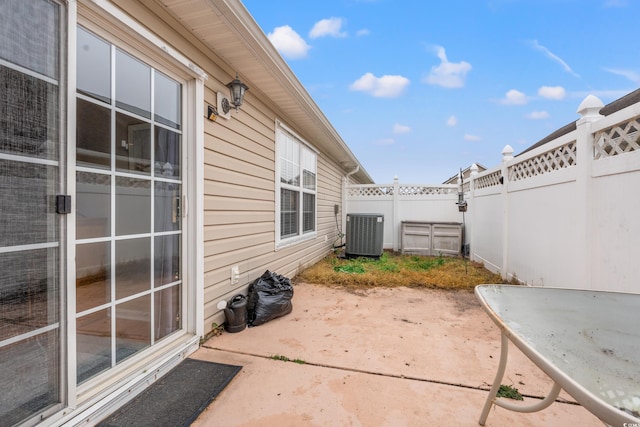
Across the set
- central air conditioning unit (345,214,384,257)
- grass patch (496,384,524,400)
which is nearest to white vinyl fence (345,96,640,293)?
grass patch (496,384,524,400)

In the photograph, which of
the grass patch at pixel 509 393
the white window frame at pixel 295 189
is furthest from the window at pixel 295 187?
the grass patch at pixel 509 393

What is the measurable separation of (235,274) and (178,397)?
1216mm

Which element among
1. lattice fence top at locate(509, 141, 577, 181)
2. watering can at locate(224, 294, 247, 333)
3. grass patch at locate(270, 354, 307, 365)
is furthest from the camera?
lattice fence top at locate(509, 141, 577, 181)

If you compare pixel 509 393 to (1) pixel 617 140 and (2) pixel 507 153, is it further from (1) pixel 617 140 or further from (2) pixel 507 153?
(2) pixel 507 153

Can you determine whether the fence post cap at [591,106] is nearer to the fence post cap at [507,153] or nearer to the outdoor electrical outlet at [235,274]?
the fence post cap at [507,153]

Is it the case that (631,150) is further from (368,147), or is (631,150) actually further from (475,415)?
(368,147)

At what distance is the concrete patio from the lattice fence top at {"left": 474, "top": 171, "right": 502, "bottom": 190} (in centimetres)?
284

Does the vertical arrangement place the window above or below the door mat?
above

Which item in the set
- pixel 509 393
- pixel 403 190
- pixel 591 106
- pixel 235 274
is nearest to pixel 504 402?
pixel 509 393

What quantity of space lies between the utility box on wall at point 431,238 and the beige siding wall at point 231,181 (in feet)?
12.7

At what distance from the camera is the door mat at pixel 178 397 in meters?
1.40

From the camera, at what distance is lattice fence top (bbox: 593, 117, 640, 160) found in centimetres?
210

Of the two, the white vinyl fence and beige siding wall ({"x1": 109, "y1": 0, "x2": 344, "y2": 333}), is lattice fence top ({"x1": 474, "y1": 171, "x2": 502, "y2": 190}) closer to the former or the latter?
the white vinyl fence

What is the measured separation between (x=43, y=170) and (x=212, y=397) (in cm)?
147
